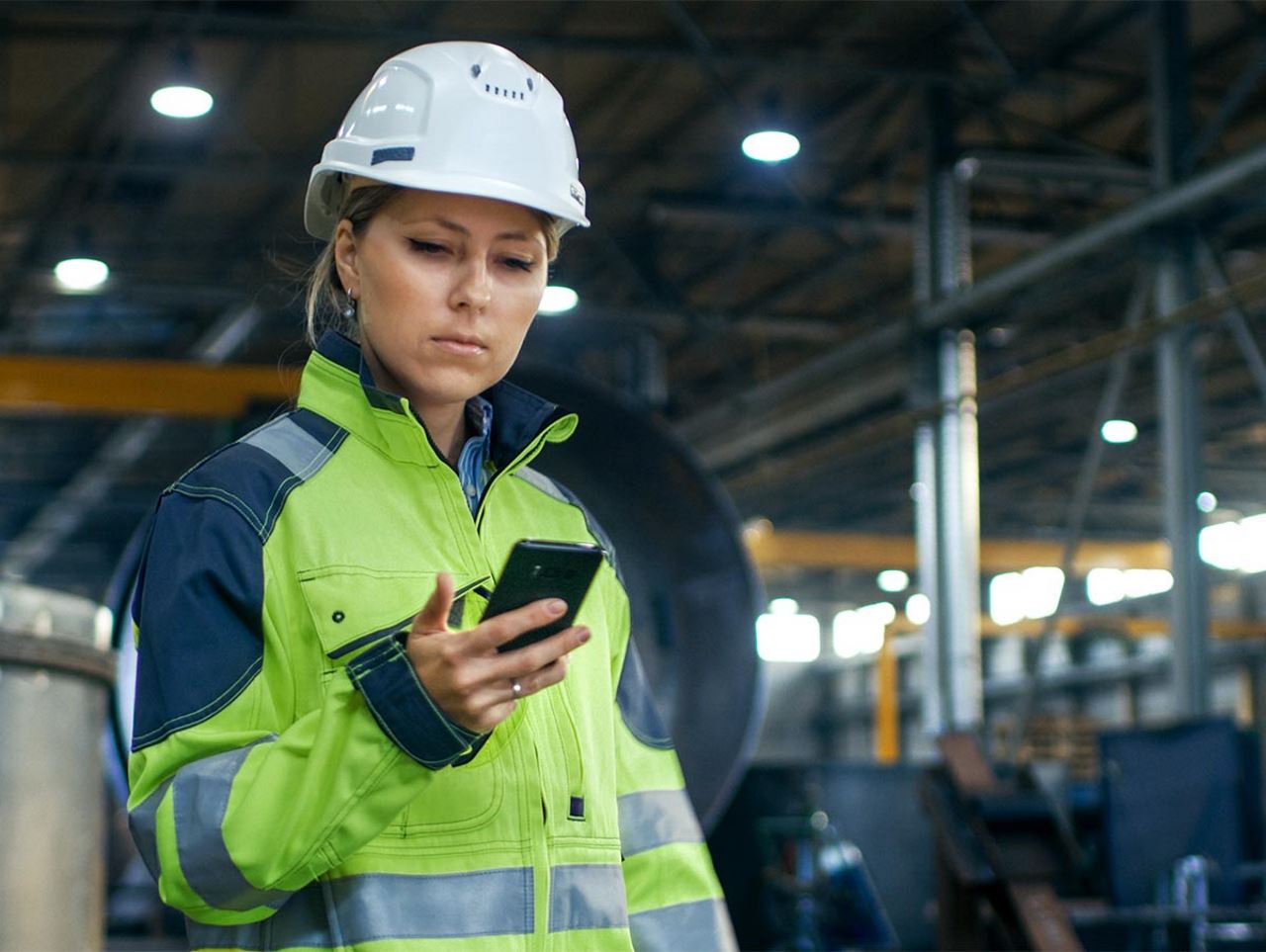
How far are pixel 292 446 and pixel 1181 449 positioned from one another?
810 cm

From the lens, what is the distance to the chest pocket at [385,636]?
1405mm

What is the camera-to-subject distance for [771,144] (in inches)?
416

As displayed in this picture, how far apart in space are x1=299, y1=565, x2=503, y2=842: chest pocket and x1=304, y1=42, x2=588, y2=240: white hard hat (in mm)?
356

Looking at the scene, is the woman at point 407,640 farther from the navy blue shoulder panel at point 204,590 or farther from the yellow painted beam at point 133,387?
the yellow painted beam at point 133,387

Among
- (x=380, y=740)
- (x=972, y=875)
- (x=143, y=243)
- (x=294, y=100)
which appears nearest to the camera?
A: (x=380, y=740)

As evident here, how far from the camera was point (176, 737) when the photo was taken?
1.36m

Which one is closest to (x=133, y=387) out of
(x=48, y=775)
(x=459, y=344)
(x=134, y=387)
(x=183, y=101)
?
(x=134, y=387)

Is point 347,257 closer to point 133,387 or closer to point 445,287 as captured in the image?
point 445,287

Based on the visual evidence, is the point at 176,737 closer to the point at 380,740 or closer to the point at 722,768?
Answer: the point at 380,740

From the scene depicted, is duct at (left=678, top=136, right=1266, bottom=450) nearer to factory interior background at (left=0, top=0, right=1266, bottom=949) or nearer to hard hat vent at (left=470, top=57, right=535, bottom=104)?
factory interior background at (left=0, top=0, right=1266, bottom=949)

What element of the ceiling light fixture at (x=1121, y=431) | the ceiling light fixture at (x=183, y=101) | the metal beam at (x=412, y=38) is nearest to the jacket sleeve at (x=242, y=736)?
the metal beam at (x=412, y=38)

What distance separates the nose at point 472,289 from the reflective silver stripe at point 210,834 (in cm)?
44

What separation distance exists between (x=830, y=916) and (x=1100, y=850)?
1884 millimetres

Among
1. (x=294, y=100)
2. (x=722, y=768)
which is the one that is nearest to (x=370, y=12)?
(x=294, y=100)
